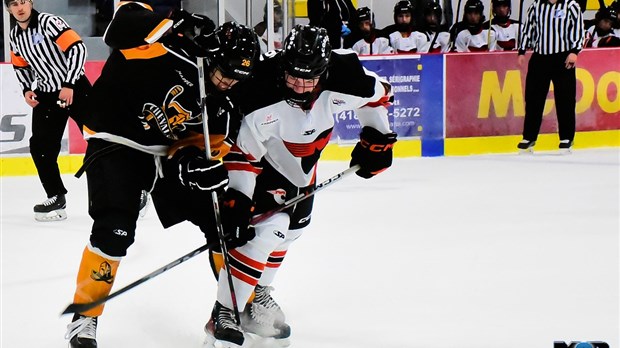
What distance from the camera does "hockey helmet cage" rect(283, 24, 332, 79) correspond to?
2.75 m

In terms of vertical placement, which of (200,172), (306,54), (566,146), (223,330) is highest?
(306,54)

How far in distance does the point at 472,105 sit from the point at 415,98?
1.46ft

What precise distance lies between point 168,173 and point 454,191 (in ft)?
10.8

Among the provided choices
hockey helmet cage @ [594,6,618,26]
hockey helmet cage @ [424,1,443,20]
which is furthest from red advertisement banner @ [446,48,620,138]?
hockey helmet cage @ [594,6,618,26]

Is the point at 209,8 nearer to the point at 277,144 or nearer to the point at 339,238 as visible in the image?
the point at 339,238

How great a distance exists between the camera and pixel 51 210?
207 inches

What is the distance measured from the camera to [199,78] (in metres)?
2.79

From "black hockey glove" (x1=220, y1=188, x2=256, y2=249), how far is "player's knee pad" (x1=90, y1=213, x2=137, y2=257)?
273 millimetres

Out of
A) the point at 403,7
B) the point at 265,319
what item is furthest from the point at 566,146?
the point at 265,319

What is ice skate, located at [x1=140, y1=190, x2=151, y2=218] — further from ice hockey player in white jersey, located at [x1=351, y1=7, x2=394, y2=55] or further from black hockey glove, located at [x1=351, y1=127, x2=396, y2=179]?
ice hockey player in white jersey, located at [x1=351, y1=7, x2=394, y2=55]

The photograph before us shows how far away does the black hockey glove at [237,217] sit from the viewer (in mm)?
2900

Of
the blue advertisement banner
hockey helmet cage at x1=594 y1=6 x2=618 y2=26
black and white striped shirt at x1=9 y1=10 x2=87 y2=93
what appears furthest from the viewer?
hockey helmet cage at x1=594 y1=6 x2=618 y2=26

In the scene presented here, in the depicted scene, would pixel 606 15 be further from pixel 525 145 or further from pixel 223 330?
pixel 223 330

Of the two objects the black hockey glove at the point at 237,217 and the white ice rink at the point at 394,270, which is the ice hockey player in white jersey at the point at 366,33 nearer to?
the white ice rink at the point at 394,270
